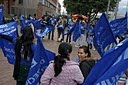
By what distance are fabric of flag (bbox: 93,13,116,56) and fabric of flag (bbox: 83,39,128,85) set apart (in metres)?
4.07

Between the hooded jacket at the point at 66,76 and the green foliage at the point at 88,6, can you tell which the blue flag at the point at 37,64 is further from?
the green foliage at the point at 88,6

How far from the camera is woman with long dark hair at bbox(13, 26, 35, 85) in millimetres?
5626

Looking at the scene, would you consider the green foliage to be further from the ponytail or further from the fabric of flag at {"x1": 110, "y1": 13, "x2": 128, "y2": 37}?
the ponytail

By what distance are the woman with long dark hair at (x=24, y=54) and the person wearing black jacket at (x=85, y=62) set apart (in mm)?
1066

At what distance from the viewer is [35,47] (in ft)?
18.1

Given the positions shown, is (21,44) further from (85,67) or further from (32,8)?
(32,8)

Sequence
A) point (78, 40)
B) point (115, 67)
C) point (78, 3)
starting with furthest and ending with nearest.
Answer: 1. point (78, 3)
2. point (78, 40)
3. point (115, 67)

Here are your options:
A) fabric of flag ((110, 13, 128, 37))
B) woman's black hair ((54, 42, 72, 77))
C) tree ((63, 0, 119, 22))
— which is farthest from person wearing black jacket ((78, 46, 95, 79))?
tree ((63, 0, 119, 22))

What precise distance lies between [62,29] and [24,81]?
1721cm

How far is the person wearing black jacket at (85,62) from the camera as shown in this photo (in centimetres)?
459

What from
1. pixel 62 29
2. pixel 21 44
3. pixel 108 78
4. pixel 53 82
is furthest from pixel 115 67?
pixel 62 29

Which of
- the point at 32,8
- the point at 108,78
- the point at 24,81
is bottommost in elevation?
the point at 32,8

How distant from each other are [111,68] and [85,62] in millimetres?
1266

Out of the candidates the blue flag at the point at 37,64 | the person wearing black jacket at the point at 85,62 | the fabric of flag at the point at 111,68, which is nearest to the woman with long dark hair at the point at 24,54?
the blue flag at the point at 37,64
